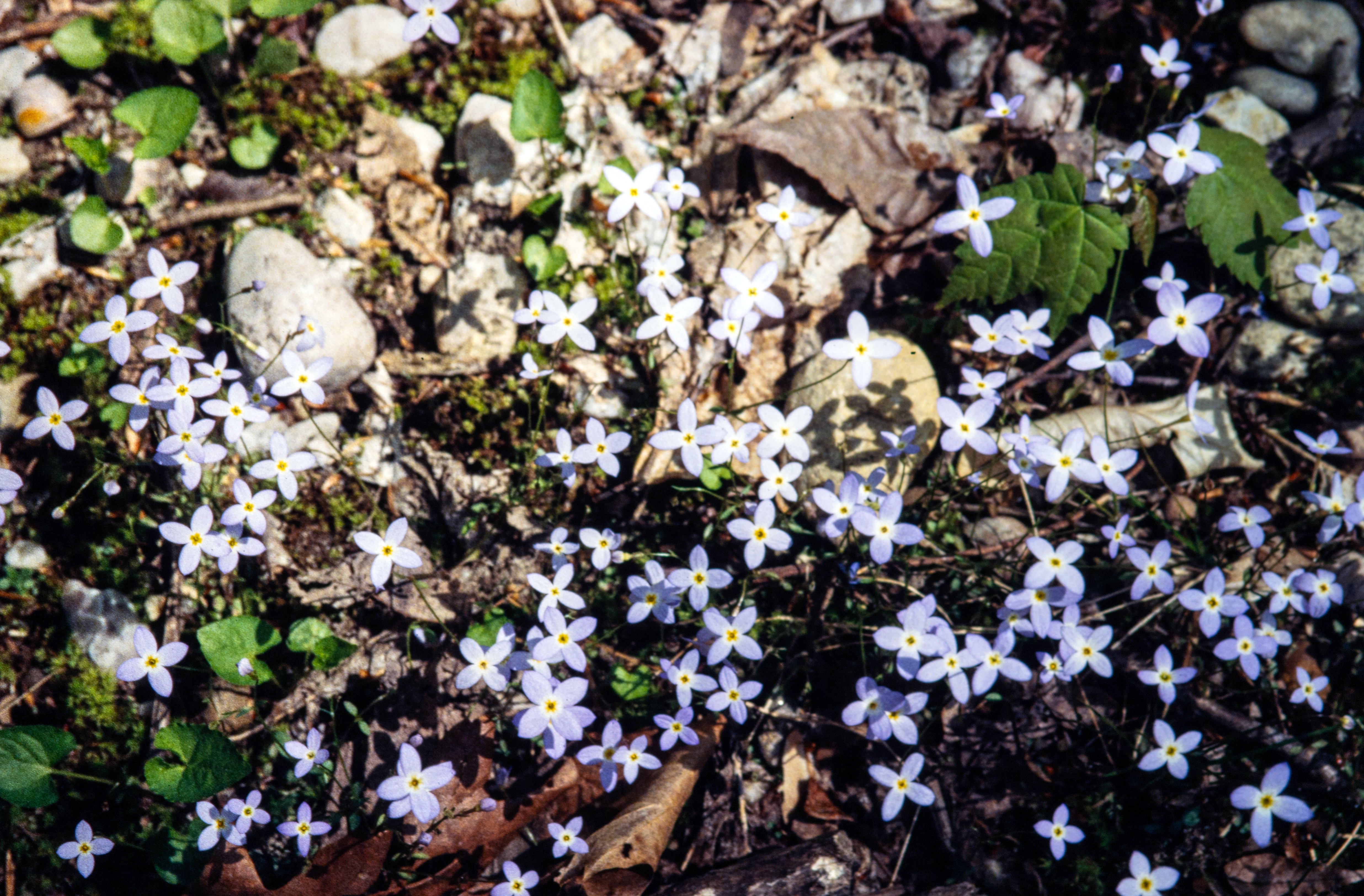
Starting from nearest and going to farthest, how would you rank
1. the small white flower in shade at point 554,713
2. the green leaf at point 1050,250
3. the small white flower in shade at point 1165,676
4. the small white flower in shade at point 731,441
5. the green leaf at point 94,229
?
the small white flower in shade at point 554,713, the small white flower in shade at point 1165,676, the small white flower in shade at point 731,441, the green leaf at point 1050,250, the green leaf at point 94,229

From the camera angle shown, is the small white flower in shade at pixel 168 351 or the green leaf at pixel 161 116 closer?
→ the small white flower in shade at pixel 168 351

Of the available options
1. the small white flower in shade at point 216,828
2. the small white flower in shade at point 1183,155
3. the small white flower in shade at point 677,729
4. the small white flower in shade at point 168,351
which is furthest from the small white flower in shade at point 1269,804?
the small white flower in shade at point 168,351

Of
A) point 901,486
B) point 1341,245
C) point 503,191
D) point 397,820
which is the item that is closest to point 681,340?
point 901,486

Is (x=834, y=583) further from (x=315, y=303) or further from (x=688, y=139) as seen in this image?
(x=315, y=303)

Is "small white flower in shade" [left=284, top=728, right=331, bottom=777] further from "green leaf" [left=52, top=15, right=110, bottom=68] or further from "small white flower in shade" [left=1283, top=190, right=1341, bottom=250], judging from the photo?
"small white flower in shade" [left=1283, top=190, right=1341, bottom=250]

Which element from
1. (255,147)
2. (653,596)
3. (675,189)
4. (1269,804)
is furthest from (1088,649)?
(255,147)

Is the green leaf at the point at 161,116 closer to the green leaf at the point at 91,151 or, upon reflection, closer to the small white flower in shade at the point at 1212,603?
the green leaf at the point at 91,151

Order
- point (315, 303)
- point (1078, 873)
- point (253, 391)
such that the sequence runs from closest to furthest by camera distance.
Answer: point (1078, 873) < point (253, 391) < point (315, 303)
